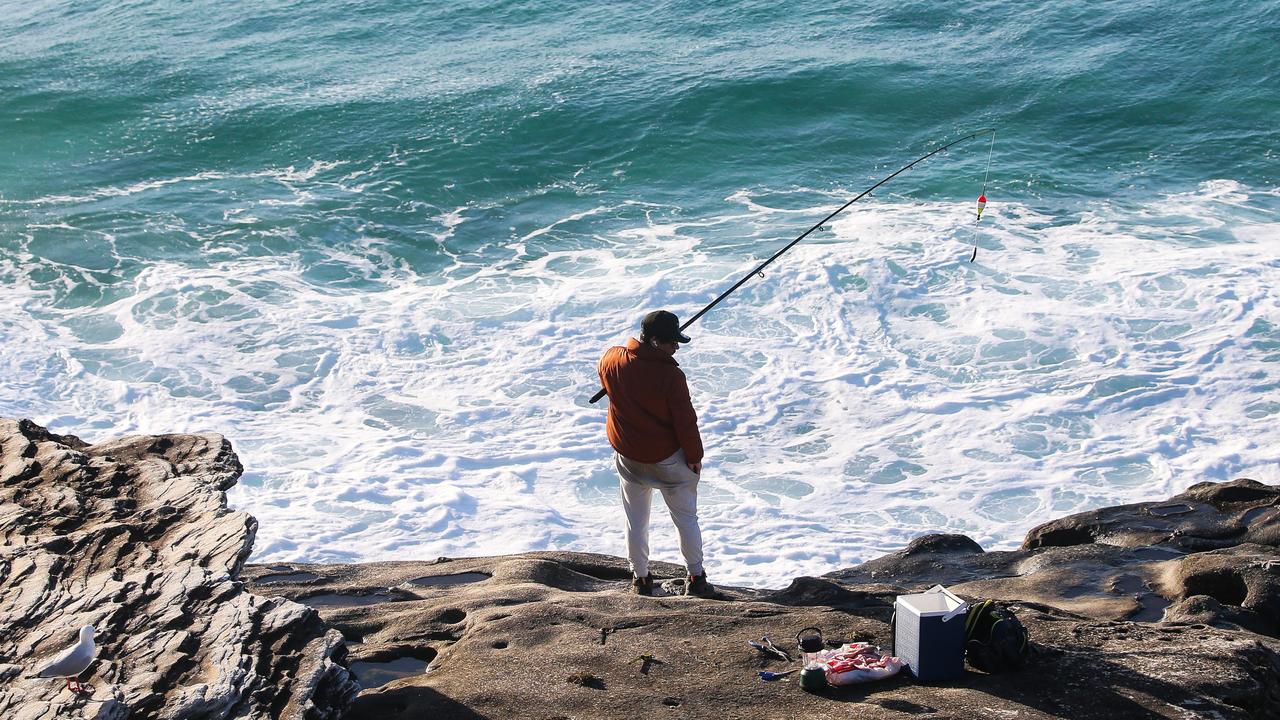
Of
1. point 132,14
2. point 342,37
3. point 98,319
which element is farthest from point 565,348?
point 132,14

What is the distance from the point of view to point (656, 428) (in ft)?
14.7

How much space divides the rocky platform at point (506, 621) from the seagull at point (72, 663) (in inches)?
1.8

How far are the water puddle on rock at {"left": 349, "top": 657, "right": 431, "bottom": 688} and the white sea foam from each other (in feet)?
8.95

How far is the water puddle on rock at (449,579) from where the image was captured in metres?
5.28

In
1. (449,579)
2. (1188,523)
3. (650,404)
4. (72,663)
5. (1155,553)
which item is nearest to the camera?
(72,663)

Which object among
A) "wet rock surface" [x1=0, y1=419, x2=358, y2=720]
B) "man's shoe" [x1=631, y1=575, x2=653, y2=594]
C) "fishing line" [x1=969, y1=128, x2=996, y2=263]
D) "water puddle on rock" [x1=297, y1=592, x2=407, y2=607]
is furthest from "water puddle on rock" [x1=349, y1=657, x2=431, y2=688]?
"fishing line" [x1=969, y1=128, x2=996, y2=263]

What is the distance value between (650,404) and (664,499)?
16.0 inches

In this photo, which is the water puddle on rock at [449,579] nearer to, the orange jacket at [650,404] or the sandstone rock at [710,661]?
the sandstone rock at [710,661]

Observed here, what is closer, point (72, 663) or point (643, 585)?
point (72, 663)

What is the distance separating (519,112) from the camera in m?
16.2

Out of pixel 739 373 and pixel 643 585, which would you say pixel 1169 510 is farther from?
pixel 739 373

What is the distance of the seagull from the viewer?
299 cm

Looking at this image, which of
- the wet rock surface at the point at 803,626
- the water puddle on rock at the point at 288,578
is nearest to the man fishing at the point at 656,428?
the wet rock surface at the point at 803,626

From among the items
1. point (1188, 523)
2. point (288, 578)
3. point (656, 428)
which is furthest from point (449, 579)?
point (1188, 523)
